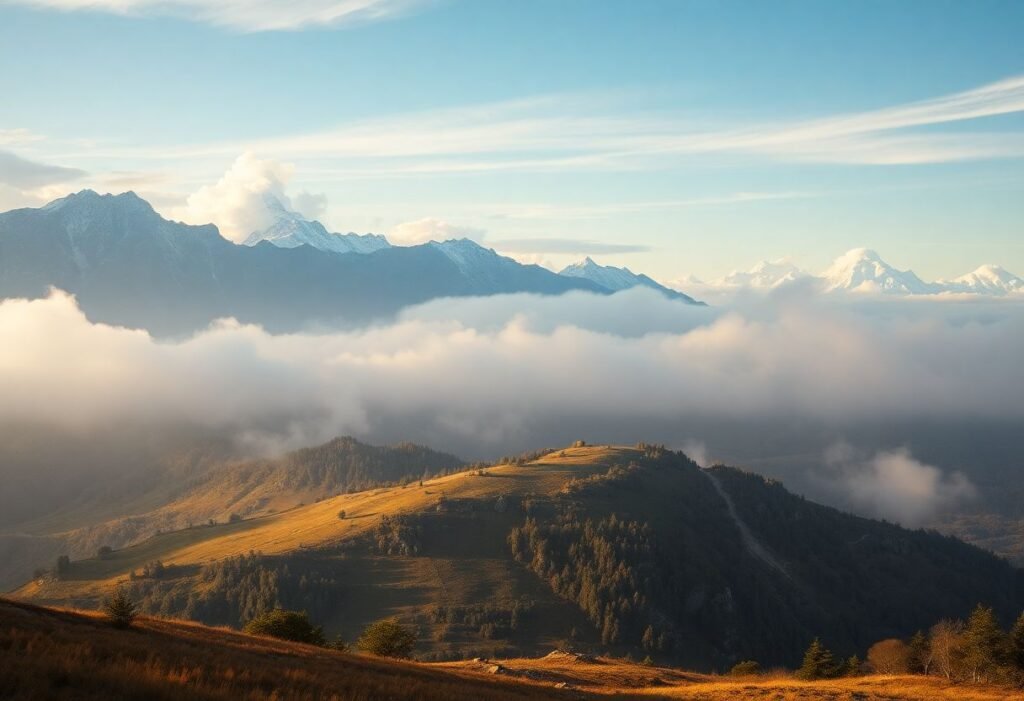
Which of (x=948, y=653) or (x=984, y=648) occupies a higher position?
(x=984, y=648)

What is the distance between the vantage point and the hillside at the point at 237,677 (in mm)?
23469

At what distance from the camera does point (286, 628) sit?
252 ft

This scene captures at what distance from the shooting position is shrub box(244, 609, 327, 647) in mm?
76125

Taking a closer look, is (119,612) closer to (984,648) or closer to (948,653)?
(984,648)

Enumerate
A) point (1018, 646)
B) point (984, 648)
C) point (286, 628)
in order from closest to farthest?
1. point (286, 628)
2. point (1018, 646)
3. point (984, 648)

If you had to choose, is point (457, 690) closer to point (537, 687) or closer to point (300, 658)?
point (300, 658)

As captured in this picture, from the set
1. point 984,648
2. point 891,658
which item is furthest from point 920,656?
point 984,648

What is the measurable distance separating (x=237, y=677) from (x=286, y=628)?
168ft

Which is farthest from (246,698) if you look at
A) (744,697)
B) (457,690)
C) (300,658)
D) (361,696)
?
(744,697)

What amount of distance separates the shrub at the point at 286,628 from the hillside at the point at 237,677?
19.3 m

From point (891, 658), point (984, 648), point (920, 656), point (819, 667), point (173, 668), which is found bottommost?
point (891, 658)

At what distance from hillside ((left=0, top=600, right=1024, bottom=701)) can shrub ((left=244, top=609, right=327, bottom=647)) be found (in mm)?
19325

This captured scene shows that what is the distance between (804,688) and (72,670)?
57729mm

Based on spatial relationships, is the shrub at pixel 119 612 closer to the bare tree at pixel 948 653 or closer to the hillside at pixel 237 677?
the hillside at pixel 237 677
